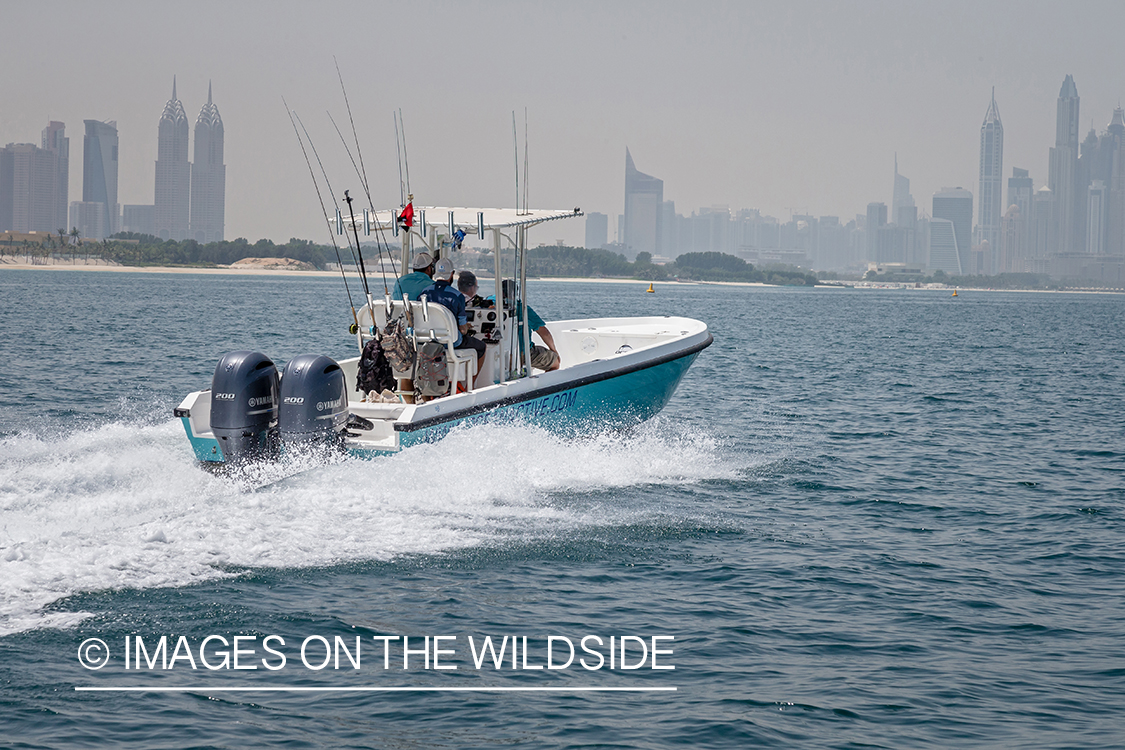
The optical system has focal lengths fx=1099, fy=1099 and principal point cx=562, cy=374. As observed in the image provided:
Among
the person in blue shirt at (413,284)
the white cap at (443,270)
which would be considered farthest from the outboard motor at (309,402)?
the white cap at (443,270)

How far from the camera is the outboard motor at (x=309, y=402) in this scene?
855cm

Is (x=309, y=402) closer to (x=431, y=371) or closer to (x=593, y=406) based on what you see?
(x=431, y=371)

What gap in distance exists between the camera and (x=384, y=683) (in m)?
5.54

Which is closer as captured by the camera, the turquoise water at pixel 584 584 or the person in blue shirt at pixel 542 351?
the turquoise water at pixel 584 584

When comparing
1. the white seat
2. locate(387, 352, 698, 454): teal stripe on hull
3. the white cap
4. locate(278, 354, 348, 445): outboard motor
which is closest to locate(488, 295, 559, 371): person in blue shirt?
locate(387, 352, 698, 454): teal stripe on hull

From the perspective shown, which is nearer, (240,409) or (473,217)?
(240,409)

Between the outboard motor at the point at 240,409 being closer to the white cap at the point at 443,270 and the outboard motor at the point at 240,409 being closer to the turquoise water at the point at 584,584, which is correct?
the turquoise water at the point at 584,584

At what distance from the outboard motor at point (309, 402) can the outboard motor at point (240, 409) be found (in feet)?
0.60

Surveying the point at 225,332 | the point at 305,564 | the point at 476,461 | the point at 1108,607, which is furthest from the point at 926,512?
the point at 225,332

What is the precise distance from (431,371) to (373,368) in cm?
51

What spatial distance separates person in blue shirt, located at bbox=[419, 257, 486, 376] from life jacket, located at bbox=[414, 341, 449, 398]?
0.68 feet

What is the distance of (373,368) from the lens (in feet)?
31.7

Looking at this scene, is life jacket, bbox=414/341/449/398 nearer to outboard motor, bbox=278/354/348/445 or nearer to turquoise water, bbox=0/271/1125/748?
turquoise water, bbox=0/271/1125/748

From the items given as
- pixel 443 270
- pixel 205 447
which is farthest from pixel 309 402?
pixel 443 270
